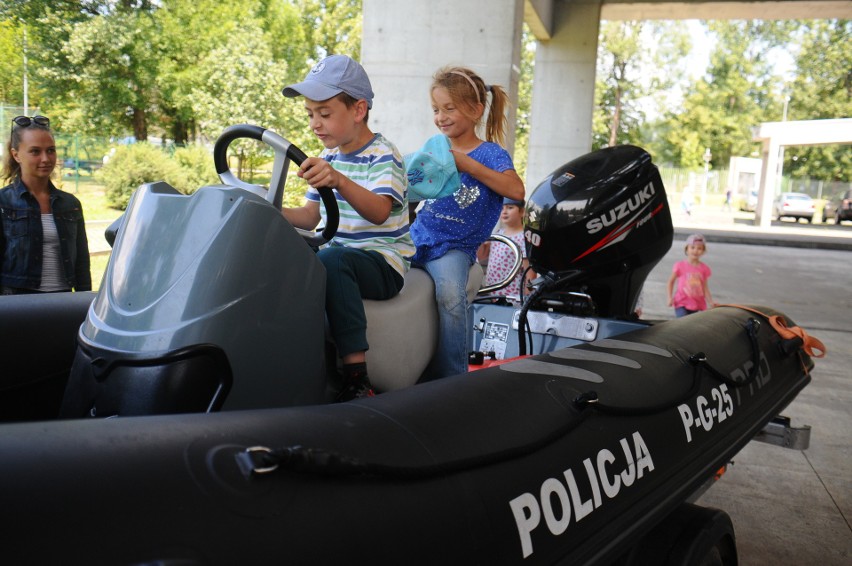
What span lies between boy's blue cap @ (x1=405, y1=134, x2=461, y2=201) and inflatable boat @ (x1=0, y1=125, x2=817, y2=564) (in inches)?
11.4

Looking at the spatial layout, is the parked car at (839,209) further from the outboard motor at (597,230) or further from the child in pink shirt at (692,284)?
the outboard motor at (597,230)

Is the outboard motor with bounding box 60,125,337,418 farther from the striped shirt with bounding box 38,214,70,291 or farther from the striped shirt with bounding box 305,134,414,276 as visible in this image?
the striped shirt with bounding box 38,214,70,291

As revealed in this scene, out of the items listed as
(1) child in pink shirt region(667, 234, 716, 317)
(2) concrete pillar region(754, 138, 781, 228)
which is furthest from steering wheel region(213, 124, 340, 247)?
(2) concrete pillar region(754, 138, 781, 228)

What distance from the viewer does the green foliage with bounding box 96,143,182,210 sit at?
13.7 m

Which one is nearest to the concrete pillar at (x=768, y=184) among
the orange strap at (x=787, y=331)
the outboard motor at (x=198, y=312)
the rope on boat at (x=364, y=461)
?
the orange strap at (x=787, y=331)

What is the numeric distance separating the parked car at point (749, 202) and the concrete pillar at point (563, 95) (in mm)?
27799

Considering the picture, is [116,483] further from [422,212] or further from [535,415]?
[422,212]

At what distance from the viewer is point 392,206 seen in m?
2.30

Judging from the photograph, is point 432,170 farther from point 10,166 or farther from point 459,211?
point 10,166

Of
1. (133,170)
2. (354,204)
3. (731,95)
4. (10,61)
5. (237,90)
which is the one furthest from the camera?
(731,95)

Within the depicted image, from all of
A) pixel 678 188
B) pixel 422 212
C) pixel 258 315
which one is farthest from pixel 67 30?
pixel 678 188

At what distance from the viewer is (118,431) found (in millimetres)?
1166

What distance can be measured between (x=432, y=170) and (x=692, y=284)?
474cm

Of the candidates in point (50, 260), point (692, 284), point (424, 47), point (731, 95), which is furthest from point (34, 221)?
point (731, 95)
